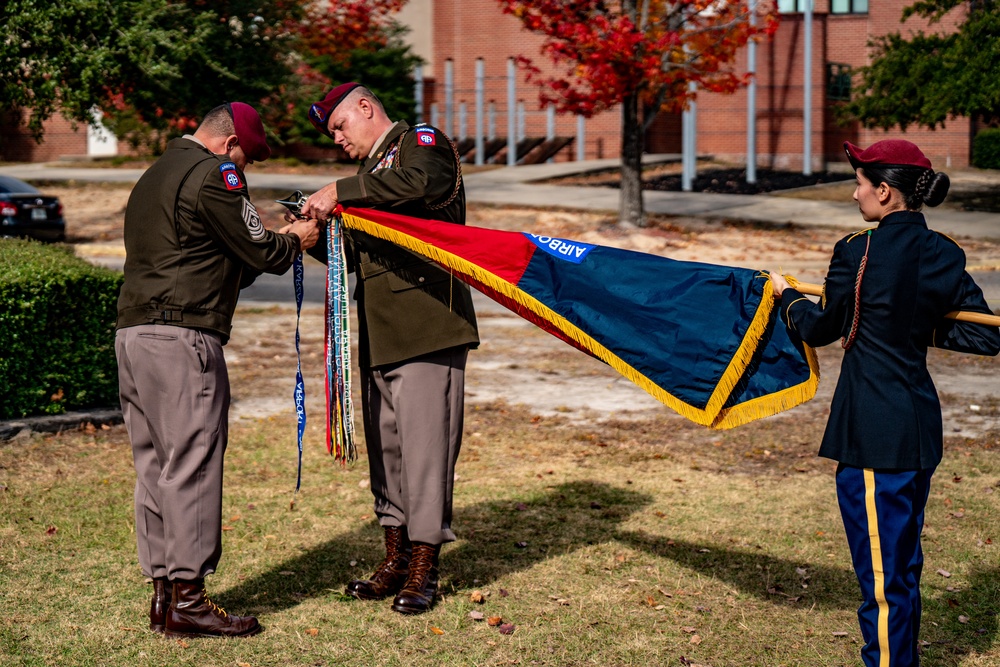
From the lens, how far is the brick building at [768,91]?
104 ft

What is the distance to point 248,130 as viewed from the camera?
4891mm

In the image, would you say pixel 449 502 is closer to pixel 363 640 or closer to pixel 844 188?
pixel 363 640

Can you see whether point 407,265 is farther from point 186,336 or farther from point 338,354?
point 186,336

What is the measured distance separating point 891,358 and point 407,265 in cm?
223

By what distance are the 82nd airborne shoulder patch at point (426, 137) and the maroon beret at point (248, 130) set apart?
2.16 ft

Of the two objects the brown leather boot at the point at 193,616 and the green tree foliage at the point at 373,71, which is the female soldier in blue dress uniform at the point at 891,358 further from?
the green tree foliage at the point at 373,71

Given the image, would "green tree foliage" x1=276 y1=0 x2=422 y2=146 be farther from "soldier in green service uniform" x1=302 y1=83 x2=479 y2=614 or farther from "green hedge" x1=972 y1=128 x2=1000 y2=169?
"soldier in green service uniform" x1=302 y1=83 x2=479 y2=614

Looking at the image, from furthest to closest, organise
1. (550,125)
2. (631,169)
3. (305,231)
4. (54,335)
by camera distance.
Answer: (550,125) < (631,169) < (54,335) < (305,231)

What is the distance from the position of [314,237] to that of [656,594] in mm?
2256

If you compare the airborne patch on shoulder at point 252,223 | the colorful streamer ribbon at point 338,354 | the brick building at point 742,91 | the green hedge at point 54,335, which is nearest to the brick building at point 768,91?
the brick building at point 742,91

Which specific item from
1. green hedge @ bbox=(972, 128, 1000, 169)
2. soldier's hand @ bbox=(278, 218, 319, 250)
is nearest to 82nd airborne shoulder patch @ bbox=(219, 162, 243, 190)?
soldier's hand @ bbox=(278, 218, 319, 250)

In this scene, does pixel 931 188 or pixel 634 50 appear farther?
pixel 634 50

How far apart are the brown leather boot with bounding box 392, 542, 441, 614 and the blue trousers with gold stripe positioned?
6.46 ft

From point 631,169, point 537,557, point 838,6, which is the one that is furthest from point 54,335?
point 838,6
